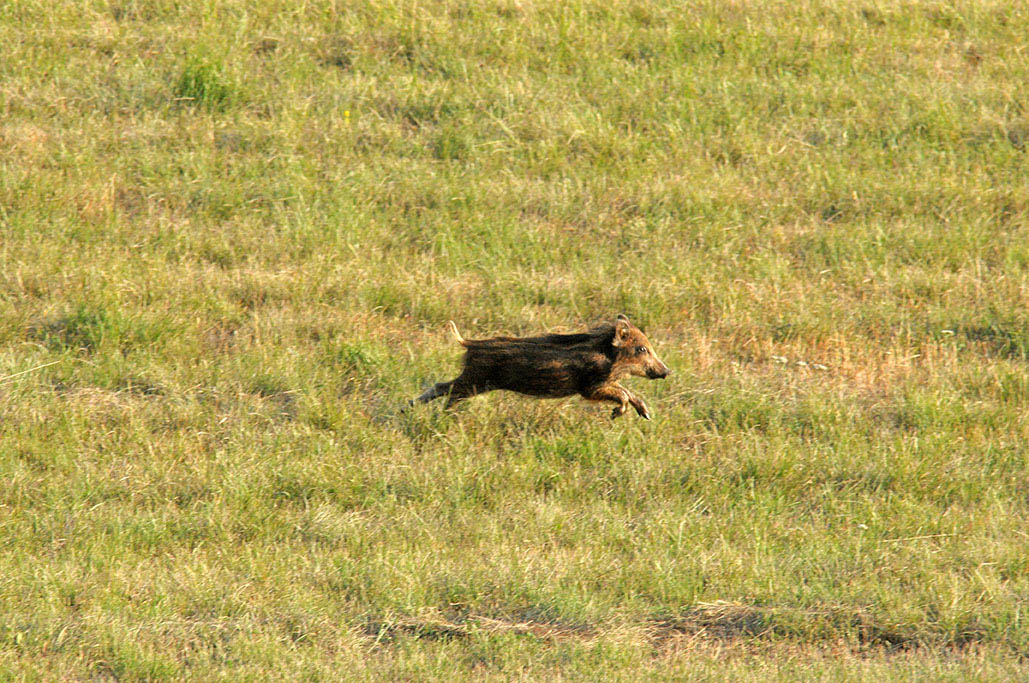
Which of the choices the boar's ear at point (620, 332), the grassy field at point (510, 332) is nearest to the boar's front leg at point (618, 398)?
the grassy field at point (510, 332)

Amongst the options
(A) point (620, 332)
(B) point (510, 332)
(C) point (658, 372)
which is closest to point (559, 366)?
(A) point (620, 332)

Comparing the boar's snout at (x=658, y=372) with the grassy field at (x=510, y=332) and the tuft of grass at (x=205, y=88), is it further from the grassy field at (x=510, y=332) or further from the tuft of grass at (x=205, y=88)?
the tuft of grass at (x=205, y=88)

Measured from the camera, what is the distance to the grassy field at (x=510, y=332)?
5.76 meters

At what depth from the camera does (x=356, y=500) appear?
266 inches

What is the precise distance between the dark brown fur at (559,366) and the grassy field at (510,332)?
0.79 ft

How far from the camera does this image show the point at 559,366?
23.7ft

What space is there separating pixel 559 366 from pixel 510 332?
1.64 m

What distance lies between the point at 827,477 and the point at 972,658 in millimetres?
1818

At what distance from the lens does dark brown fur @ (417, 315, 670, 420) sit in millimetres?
7258

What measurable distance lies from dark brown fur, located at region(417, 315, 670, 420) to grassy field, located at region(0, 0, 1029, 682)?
24cm

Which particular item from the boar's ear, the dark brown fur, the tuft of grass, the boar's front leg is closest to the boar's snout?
the dark brown fur

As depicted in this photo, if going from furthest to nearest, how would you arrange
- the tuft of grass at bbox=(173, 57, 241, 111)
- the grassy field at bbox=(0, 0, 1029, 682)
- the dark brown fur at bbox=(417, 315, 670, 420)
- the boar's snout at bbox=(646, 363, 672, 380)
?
the tuft of grass at bbox=(173, 57, 241, 111) < the boar's snout at bbox=(646, 363, 672, 380) < the dark brown fur at bbox=(417, 315, 670, 420) < the grassy field at bbox=(0, 0, 1029, 682)

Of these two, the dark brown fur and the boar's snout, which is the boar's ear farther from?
the boar's snout

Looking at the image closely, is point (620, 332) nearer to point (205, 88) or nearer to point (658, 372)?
point (658, 372)
